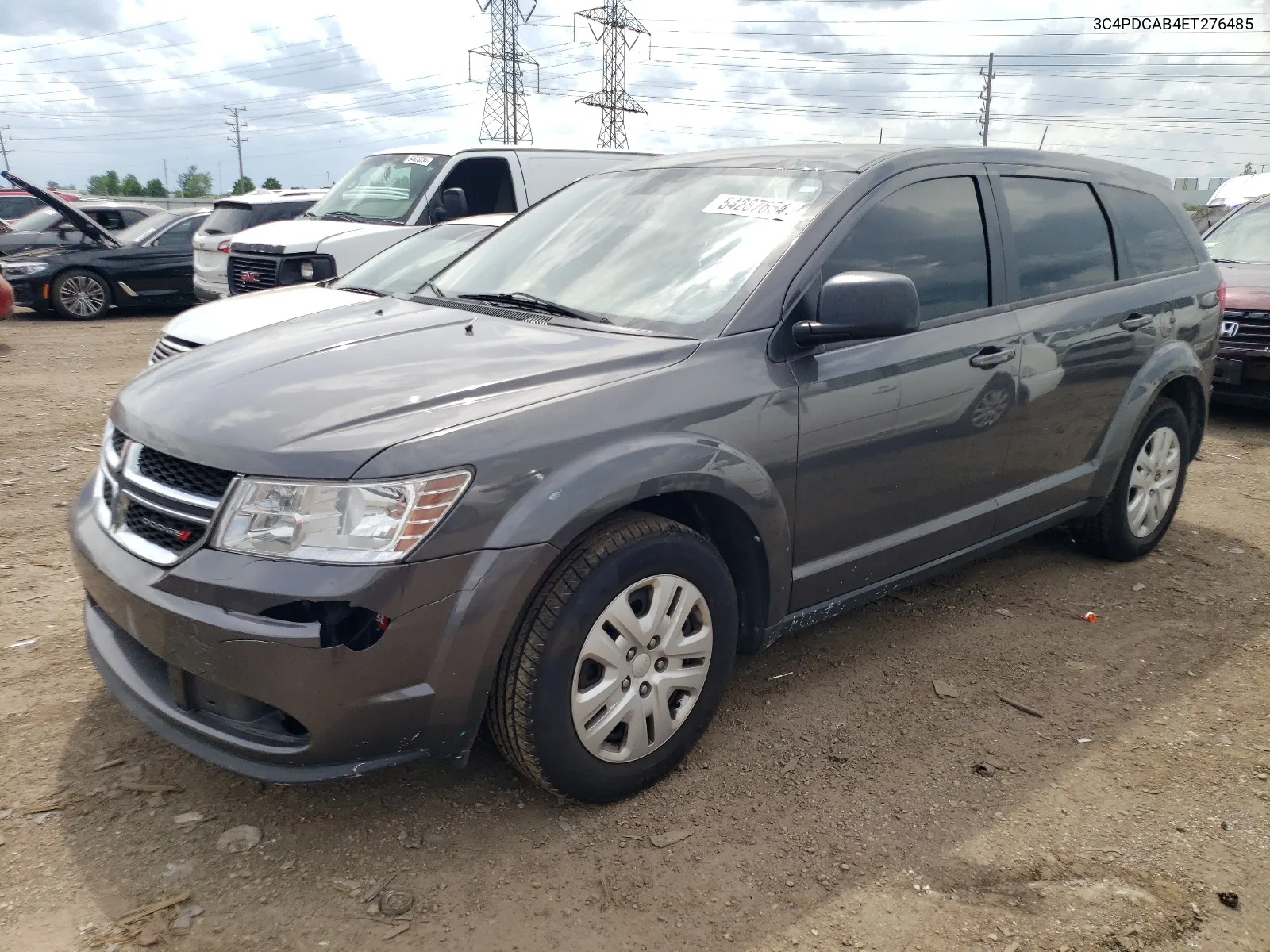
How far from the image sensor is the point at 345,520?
233 centimetres

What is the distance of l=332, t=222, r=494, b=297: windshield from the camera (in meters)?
6.42

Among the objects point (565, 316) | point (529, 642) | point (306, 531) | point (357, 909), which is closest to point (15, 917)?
point (357, 909)

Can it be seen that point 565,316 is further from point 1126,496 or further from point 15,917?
point 1126,496

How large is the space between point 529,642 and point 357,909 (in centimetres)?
75

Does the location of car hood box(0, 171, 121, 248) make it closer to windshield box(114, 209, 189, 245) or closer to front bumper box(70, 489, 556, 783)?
windshield box(114, 209, 189, 245)

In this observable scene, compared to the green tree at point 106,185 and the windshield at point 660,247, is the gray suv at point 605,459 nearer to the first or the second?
the windshield at point 660,247

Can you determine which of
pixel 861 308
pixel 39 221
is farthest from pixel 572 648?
pixel 39 221

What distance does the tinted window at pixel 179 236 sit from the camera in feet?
46.2

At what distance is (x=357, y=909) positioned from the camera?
7.95ft

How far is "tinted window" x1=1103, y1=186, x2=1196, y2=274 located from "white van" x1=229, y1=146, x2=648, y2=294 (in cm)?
539

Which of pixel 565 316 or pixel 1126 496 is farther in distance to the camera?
pixel 1126 496

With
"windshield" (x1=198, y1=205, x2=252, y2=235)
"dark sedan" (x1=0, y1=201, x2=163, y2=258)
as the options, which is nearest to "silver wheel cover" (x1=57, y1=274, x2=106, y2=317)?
"dark sedan" (x1=0, y1=201, x2=163, y2=258)

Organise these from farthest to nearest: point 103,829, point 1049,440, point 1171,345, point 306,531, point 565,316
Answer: point 1171,345 → point 1049,440 → point 565,316 → point 103,829 → point 306,531

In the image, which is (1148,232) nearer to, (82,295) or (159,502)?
(159,502)
